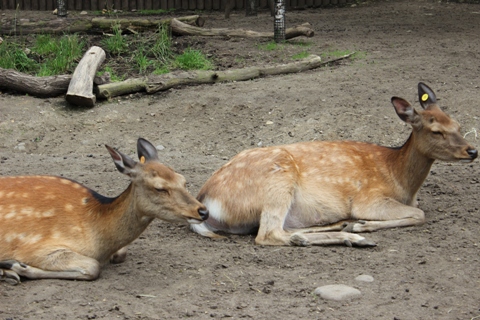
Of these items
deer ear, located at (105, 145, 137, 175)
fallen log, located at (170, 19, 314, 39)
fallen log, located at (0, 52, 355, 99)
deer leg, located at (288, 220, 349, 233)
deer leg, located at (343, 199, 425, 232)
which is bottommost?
deer leg, located at (288, 220, 349, 233)

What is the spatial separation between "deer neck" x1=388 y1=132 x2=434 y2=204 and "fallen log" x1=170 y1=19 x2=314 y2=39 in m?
6.58

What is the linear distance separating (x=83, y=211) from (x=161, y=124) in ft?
15.1

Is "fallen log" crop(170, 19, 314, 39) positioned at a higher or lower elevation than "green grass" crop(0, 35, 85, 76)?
higher

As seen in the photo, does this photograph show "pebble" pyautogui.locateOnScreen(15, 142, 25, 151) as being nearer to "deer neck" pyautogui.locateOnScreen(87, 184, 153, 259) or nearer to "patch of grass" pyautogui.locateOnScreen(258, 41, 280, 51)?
"deer neck" pyautogui.locateOnScreen(87, 184, 153, 259)

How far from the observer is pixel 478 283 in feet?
18.5

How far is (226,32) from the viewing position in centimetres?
1407

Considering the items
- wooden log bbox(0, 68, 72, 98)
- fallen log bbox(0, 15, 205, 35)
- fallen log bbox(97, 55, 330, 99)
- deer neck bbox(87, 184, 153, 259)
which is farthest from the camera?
fallen log bbox(0, 15, 205, 35)

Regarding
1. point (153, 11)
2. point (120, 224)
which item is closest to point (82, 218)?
point (120, 224)

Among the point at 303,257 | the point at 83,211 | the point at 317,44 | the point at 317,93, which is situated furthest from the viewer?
the point at 317,44

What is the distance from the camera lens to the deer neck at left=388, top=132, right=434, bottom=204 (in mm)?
7406

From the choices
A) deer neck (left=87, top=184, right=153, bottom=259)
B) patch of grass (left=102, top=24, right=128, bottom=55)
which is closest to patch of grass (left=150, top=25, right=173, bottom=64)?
patch of grass (left=102, top=24, right=128, bottom=55)

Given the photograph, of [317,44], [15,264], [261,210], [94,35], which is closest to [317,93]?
[317,44]

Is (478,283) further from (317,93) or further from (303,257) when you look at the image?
(317,93)

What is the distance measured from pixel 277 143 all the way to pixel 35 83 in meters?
3.72
